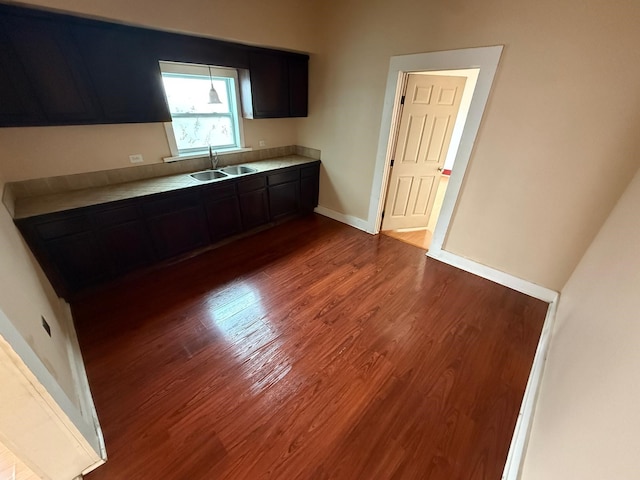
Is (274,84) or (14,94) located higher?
(274,84)

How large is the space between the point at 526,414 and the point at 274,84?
154 inches

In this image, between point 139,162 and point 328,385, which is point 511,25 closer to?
point 328,385

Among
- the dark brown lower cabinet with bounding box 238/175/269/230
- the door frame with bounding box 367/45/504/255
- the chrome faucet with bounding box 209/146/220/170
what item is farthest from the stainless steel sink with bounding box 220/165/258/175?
the door frame with bounding box 367/45/504/255

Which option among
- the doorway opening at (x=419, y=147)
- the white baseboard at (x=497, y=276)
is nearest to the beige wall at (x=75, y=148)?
the doorway opening at (x=419, y=147)

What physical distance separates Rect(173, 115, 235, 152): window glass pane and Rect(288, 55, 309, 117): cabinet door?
88cm

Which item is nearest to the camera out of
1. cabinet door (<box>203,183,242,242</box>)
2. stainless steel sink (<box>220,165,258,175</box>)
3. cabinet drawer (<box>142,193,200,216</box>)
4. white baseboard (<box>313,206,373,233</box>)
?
cabinet drawer (<box>142,193,200,216</box>)

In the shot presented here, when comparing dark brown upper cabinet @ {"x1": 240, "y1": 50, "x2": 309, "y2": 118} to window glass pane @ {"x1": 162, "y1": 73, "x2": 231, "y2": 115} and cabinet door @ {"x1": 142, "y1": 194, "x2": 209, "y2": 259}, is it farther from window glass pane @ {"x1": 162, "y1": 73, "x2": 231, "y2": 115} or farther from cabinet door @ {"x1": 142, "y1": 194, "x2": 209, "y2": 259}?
cabinet door @ {"x1": 142, "y1": 194, "x2": 209, "y2": 259}

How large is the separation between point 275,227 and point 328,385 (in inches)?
94.4

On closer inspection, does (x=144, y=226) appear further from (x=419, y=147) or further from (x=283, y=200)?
(x=419, y=147)

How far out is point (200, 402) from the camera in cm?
157

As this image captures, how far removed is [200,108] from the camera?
3.00 metres

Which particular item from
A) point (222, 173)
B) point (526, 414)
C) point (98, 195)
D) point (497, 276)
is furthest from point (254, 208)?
point (526, 414)

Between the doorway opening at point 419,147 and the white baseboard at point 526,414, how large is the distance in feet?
5.25

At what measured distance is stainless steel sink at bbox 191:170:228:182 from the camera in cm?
297
